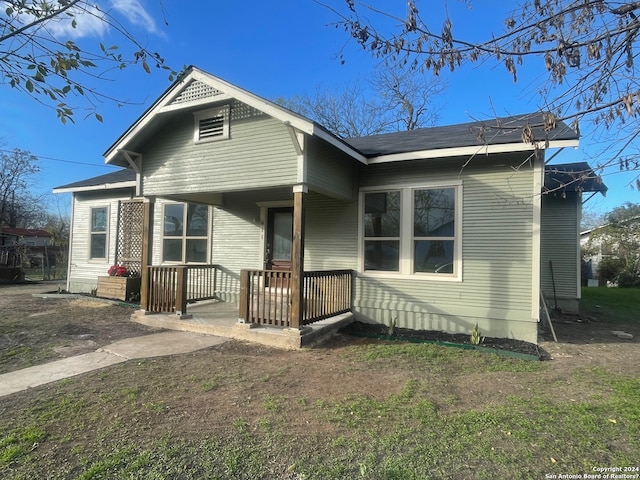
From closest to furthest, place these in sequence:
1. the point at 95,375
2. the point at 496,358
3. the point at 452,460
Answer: the point at 452,460 → the point at 95,375 → the point at 496,358

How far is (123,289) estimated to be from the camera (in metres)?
9.72

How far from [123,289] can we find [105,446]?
7922 mm

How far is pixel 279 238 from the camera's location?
8.62 m

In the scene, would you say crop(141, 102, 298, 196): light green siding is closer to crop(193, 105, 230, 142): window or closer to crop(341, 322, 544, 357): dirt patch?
crop(193, 105, 230, 142): window

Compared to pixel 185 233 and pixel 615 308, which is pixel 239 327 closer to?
pixel 185 233

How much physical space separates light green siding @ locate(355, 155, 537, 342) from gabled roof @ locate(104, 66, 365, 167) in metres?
2.00

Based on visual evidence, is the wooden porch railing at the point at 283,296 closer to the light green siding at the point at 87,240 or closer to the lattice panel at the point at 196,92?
the lattice panel at the point at 196,92

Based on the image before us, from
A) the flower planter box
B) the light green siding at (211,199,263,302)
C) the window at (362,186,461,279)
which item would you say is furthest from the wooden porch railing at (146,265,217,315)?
the window at (362,186,461,279)

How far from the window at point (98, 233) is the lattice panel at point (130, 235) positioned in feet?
2.53

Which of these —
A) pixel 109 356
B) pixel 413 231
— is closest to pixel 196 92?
pixel 109 356

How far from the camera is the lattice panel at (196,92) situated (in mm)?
6408

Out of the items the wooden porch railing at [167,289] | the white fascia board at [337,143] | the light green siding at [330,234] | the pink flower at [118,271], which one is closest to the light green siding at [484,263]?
the white fascia board at [337,143]

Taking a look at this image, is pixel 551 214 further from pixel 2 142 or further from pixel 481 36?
pixel 2 142

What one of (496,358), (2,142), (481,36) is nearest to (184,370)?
(496,358)
